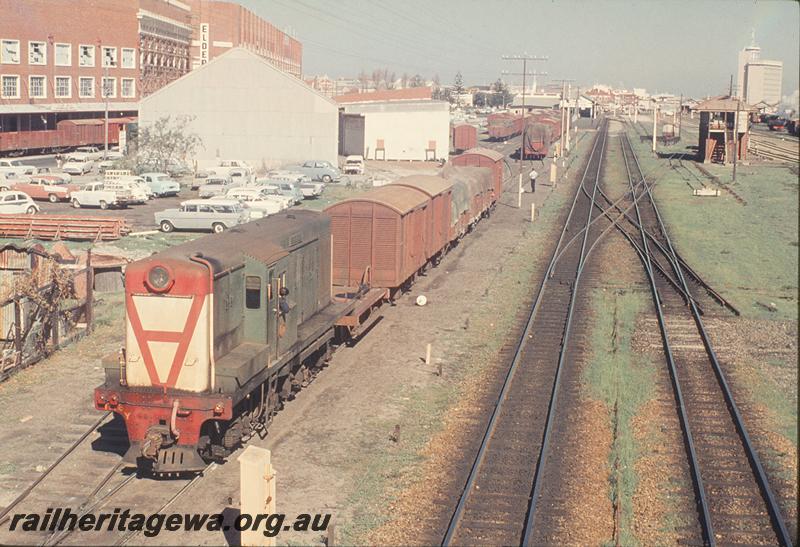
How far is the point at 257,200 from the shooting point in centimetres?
5053

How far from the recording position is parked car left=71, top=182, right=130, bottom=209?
51.5 m

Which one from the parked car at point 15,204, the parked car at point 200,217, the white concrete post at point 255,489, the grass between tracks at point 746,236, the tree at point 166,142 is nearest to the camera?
the white concrete post at point 255,489

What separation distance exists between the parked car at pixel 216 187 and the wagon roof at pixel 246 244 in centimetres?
3552

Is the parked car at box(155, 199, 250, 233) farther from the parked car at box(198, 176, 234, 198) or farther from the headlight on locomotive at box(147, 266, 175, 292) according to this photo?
the headlight on locomotive at box(147, 266, 175, 292)

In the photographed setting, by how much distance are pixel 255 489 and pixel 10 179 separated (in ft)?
170

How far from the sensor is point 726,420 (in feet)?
62.1

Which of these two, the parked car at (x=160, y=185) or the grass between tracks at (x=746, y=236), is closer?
the grass between tracks at (x=746, y=236)

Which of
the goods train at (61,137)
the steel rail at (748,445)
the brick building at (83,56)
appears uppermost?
the brick building at (83,56)

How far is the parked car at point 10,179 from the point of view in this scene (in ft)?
178

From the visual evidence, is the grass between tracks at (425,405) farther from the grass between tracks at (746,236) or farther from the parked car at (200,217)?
the parked car at (200,217)

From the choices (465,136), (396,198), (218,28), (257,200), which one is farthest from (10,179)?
(218,28)

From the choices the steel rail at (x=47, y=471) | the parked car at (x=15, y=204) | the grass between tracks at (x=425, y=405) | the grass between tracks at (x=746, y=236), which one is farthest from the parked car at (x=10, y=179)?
the steel rail at (x=47, y=471)

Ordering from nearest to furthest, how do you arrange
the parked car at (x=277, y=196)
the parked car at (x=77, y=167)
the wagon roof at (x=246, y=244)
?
the wagon roof at (x=246, y=244) → the parked car at (x=277, y=196) → the parked car at (x=77, y=167)

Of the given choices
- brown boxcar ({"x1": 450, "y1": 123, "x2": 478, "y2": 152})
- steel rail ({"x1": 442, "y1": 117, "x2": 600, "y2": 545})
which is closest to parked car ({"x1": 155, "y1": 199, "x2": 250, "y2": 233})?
steel rail ({"x1": 442, "y1": 117, "x2": 600, "y2": 545})
